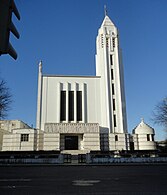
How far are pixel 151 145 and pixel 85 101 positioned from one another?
18682mm

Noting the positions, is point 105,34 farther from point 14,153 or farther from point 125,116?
point 14,153

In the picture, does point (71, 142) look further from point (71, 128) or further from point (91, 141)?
point (91, 141)

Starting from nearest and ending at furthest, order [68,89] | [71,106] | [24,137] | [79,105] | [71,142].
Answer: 1. [24,137]
2. [71,142]
3. [71,106]
4. [79,105]
5. [68,89]

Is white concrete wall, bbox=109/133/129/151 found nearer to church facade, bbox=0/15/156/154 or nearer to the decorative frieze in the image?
church facade, bbox=0/15/156/154

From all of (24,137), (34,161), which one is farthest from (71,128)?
(34,161)

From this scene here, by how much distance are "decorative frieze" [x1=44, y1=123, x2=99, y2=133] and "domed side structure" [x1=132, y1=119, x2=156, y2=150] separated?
34.6 feet

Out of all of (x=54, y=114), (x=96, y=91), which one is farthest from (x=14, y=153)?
(x=96, y=91)

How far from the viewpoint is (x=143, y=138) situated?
181ft

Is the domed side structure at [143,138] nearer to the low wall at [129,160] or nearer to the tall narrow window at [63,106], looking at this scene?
the tall narrow window at [63,106]

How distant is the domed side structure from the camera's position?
178 feet

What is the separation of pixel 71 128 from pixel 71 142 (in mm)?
4163

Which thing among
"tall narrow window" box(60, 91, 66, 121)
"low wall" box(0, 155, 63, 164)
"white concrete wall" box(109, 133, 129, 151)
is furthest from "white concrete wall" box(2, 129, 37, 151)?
"low wall" box(0, 155, 63, 164)

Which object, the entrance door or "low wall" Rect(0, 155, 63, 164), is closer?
"low wall" Rect(0, 155, 63, 164)

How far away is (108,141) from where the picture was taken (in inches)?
2088
